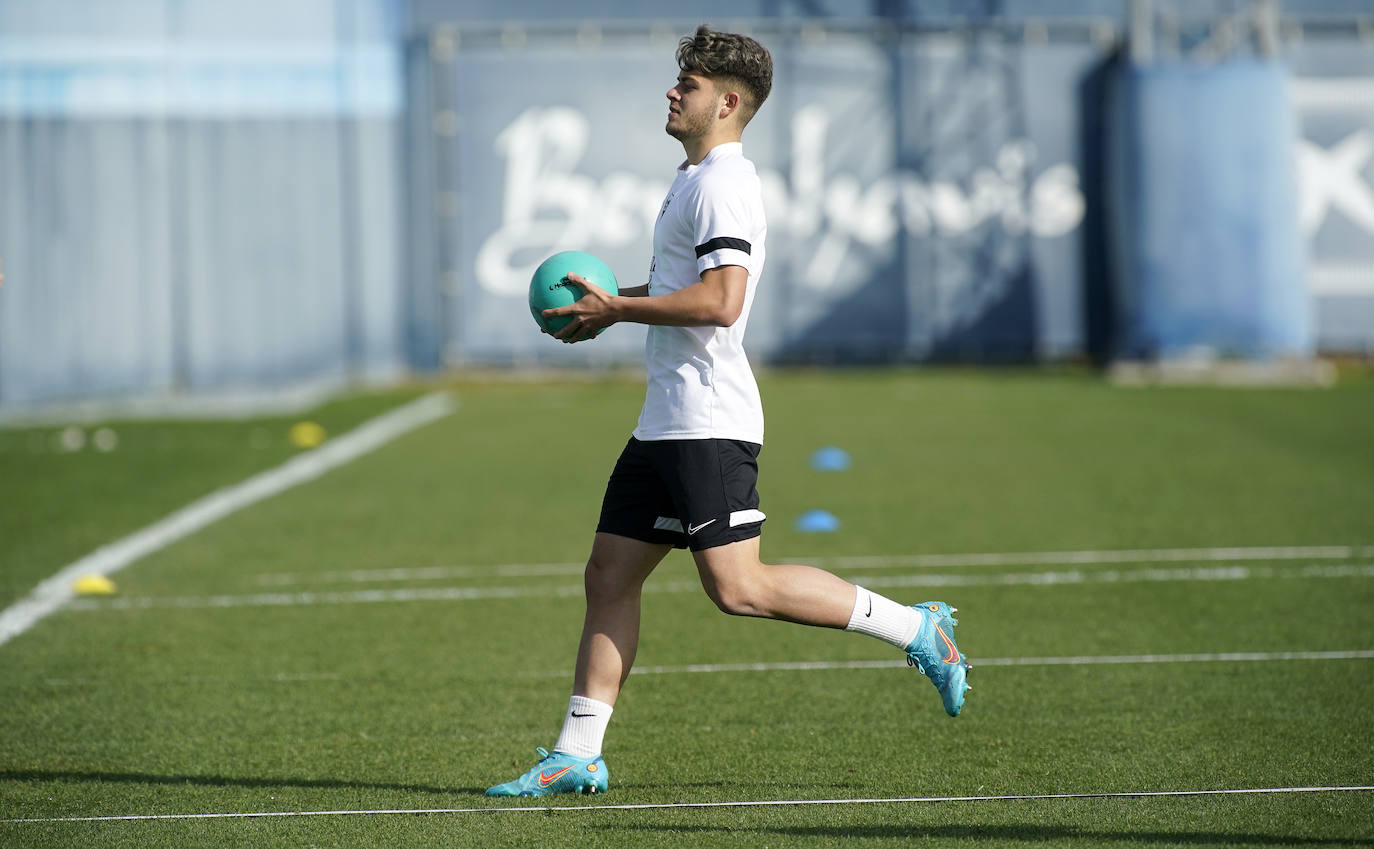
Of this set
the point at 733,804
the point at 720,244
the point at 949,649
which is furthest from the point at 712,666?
the point at 720,244

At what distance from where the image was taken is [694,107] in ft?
16.0

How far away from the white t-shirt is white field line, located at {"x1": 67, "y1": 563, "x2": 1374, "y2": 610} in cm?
388

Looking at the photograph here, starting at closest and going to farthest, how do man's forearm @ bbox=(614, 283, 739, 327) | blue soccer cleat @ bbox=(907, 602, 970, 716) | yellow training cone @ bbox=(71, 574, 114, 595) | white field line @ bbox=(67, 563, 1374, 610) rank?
man's forearm @ bbox=(614, 283, 739, 327), blue soccer cleat @ bbox=(907, 602, 970, 716), white field line @ bbox=(67, 563, 1374, 610), yellow training cone @ bbox=(71, 574, 114, 595)

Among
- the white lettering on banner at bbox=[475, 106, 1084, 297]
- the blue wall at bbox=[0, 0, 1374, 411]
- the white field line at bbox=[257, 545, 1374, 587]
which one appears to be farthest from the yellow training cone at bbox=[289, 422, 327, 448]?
the white lettering on banner at bbox=[475, 106, 1084, 297]

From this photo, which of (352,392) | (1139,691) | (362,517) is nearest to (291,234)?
(352,392)

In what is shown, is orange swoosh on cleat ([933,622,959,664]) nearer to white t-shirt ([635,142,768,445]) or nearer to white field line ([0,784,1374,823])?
white field line ([0,784,1374,823])

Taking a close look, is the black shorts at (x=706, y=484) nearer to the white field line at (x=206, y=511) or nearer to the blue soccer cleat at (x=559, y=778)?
the blue soccer cleat at (x=559, y=778)

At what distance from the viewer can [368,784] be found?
5242 millimetres

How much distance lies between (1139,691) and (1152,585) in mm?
2385

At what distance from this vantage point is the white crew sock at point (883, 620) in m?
5.07

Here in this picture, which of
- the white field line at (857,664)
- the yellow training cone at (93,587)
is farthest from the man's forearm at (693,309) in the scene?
the yellow training cone at (93,587)

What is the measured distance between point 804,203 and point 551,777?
2204 cm

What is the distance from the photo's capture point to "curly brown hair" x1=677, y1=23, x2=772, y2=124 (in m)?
4.82

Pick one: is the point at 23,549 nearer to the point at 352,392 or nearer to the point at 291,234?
the point at 291,234
